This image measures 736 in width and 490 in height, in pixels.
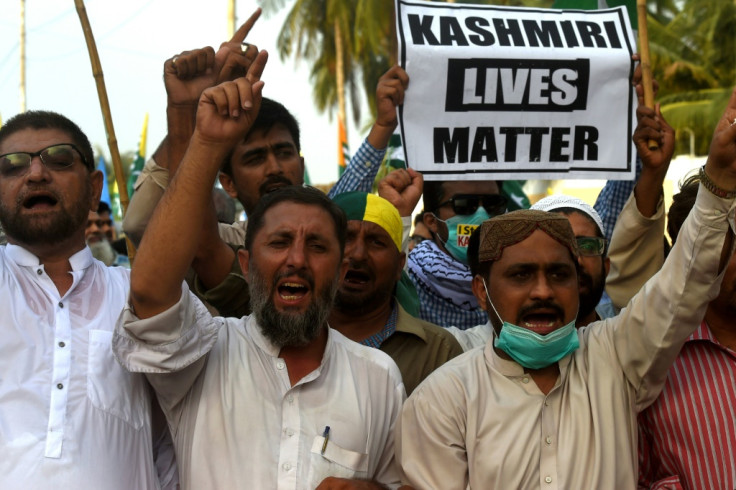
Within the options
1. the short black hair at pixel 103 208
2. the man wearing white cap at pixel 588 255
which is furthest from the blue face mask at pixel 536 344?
the short black hair at pixel 103 208

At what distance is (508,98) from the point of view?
4.79 metres

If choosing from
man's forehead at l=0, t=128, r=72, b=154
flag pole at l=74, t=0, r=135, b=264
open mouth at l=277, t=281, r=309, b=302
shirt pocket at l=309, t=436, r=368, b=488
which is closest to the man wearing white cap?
open mouth at l=277, t=281, r=309, b=302

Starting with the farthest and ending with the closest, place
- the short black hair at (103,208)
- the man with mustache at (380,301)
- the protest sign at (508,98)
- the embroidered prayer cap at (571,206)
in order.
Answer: the short black hair at (103,208), the protest sign at (508,98), the embroidered prayer cap at (571,206), the man with mustache at (380,301)

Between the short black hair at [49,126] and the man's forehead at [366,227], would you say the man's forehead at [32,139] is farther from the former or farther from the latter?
the man's forehead at [366,227]

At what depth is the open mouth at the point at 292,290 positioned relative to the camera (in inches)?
133

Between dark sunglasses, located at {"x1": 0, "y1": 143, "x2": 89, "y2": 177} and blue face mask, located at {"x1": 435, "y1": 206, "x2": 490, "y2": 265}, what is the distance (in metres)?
2.03

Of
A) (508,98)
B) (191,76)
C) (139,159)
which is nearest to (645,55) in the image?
(508,98)

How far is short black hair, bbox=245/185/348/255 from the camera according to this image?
11.7ft

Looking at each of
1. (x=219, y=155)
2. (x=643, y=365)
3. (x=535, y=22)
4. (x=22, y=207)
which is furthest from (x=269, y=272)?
(x=535, y=22)

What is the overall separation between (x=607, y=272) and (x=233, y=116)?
200 centimetres

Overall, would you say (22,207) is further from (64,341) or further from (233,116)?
(233,116)

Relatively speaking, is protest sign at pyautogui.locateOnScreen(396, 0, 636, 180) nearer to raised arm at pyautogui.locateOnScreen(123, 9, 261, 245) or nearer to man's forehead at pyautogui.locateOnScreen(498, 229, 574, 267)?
raised arm at pyautogui.locateOnScreen(123, 9, 261, 245)

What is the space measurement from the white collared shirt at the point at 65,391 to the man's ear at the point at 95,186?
22cm

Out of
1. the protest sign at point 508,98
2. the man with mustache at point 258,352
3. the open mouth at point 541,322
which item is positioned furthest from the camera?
the protest sign at point 508,98
